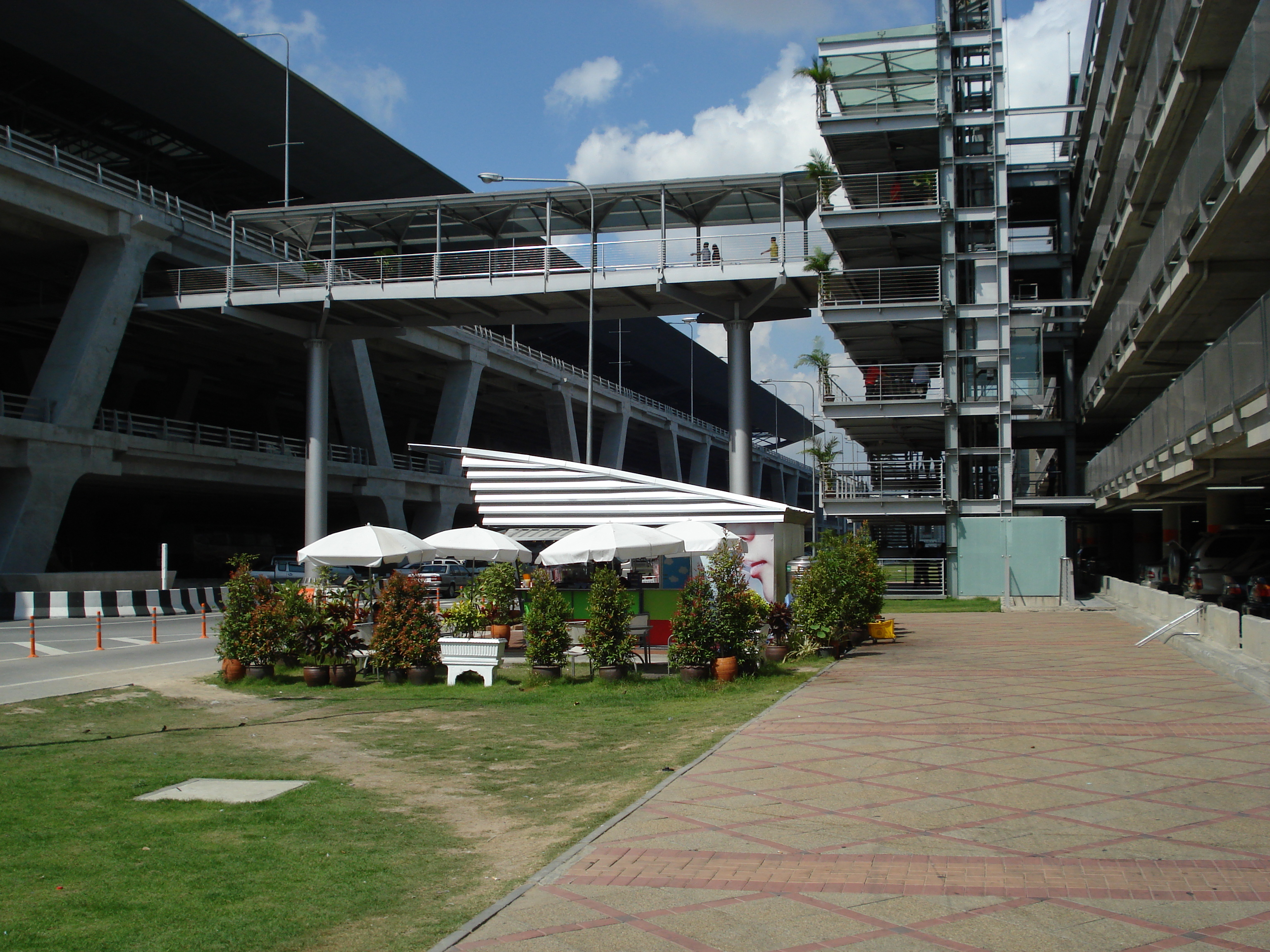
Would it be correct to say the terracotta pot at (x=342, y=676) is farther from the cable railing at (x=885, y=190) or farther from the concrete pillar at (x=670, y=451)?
the concrete pillar at (x=670, y=451)

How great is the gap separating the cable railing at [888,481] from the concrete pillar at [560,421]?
24691mm

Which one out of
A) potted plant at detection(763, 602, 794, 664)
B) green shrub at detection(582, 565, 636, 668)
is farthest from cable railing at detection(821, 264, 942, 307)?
green shrub at detection(582, 565, 636, 668)

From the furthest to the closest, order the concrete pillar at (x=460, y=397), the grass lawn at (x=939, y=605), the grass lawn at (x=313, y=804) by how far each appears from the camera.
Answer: the concrete pillar at (x=460, y=397) → the grass lawn at (x=939, y=605) → the grass lawn at (x=313, y=804)

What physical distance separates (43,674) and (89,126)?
3512 cm

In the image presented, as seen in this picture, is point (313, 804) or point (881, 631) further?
point (881, 631)

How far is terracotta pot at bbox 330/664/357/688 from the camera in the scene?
1573cm

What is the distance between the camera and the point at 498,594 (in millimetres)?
22703

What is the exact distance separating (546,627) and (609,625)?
A: 96 cm

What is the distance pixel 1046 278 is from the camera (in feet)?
165

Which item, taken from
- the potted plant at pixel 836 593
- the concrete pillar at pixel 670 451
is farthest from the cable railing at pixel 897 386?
the concrete pillar at pixel 670 451

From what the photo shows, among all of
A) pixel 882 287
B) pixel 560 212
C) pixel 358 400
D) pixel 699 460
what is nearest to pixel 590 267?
pixel 560 212

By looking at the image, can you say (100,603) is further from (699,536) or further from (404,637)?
(699,536)

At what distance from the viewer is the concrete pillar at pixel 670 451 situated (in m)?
82.9

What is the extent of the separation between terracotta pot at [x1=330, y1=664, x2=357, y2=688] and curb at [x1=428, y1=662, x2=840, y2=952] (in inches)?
289
